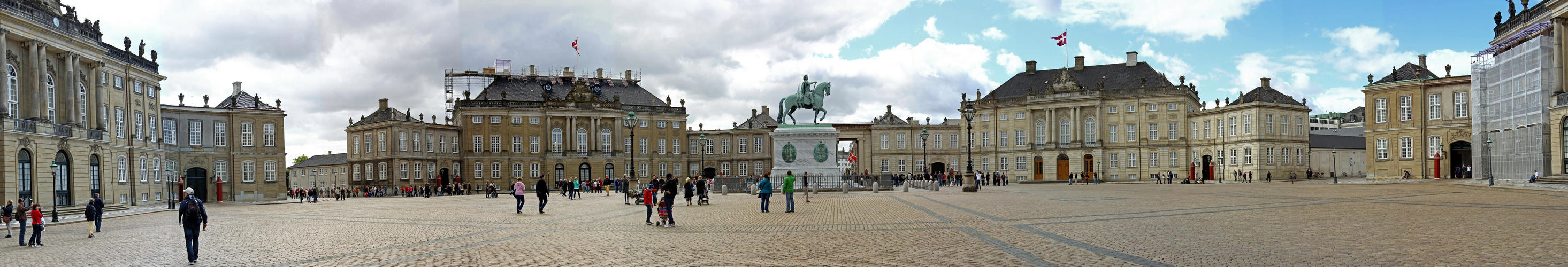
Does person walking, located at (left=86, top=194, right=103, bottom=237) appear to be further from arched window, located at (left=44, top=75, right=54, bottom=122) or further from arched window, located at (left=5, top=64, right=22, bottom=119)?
arched window, located at (left=44, top=75, right=54, bottom=122)

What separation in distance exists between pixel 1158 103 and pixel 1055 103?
736 cm

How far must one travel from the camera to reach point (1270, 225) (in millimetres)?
14586

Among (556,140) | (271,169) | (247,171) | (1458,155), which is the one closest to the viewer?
(247,171)

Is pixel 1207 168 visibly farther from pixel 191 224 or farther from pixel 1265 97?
pixel 191 224

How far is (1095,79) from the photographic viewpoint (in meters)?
75.1

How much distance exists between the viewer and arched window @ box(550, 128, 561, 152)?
75750 millimetres

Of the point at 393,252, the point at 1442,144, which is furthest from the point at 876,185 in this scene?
the point at 1442,144

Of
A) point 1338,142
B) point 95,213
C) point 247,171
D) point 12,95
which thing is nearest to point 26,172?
point 12,95

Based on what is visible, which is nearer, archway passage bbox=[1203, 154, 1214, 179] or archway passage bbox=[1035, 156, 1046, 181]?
archway passage bbox=[1203, 154, 1214, 179]

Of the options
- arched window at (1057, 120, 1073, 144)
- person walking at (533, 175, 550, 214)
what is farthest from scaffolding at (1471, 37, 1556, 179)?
person walking at (533, 175, 550, 214)

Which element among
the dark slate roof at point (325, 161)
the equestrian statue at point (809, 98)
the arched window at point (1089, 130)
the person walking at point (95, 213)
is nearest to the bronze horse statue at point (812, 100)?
the equestrian statue at point (809, 98)

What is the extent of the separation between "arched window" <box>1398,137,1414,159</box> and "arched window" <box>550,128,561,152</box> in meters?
57.0

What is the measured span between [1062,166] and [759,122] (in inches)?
1105

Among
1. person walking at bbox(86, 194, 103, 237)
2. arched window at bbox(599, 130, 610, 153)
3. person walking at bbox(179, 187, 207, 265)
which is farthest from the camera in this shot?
arched window at bbox(599, 130, 610, 153)
